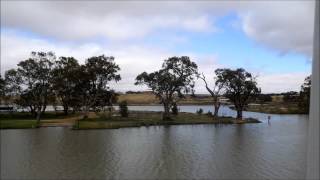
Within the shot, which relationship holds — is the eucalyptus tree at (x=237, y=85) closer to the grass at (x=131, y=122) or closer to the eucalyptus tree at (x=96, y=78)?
Answer: the grass at (x=131, y=122)

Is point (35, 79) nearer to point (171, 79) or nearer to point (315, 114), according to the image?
point (171, 79)

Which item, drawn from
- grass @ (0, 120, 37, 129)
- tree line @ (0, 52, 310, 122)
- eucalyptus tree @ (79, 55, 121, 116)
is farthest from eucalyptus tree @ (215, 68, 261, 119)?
grass @ (0, 120, 37, 129)

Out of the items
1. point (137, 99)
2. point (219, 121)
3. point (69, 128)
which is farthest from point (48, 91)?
point (137, 99)

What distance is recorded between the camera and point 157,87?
63.8 meters

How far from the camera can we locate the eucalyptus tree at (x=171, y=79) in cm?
6259

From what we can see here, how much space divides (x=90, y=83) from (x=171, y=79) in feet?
39.2

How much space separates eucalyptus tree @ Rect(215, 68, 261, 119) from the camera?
220ft

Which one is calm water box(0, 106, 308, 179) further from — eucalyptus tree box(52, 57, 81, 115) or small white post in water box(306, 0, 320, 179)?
small white post in water box(306, 0, 320, 179)

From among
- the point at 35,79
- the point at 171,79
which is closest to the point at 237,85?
the point at 171,79

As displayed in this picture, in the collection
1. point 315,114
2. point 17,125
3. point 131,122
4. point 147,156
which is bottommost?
point 147,156

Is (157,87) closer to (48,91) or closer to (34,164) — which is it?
(48,91)

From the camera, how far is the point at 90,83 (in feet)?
190

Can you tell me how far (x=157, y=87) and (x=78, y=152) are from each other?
35497 mm

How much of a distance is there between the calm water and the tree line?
15.4 meters
